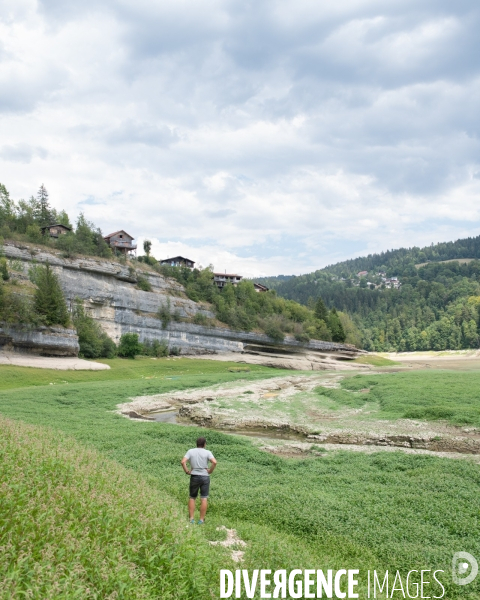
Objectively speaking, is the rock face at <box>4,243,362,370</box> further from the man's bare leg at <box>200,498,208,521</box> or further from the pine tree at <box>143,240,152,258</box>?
the man's bare leg at <box>200,498,208,521</box>

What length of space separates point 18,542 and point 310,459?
1374 centimetres

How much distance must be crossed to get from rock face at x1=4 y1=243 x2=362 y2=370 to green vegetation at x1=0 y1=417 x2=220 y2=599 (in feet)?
240

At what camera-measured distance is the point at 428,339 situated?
6368 inches

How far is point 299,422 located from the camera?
93.1ft

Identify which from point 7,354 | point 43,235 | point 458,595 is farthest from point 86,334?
point 458,595

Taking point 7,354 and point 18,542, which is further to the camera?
point 7,354

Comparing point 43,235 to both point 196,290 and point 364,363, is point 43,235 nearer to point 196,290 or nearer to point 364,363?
point 196,290

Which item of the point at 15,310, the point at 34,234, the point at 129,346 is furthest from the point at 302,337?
the point at 15,310

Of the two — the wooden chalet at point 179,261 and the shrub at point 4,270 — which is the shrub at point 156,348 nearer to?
the shrub at point 4,270

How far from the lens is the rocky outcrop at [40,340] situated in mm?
57719

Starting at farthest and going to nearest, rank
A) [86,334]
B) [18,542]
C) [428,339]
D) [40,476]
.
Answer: [428,339] < [86,334] < [40,476] < [18,542]

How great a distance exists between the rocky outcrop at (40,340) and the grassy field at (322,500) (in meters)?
39.7

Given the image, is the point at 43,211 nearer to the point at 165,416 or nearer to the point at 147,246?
the point at 147,246

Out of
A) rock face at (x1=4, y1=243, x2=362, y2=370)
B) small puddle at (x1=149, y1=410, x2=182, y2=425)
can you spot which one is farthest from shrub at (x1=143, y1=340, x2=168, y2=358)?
small puddle at (x1=149, y1=410, x2=182, y2=425)
